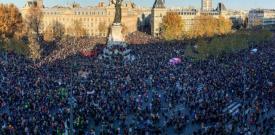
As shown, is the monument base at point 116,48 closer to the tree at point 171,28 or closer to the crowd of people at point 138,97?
the crowd of people at point 138,97

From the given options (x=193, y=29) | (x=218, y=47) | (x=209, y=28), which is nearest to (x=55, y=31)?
(x=193, y=29)

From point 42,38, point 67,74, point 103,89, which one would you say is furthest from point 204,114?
point 42,38

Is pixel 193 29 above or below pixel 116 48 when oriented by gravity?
below

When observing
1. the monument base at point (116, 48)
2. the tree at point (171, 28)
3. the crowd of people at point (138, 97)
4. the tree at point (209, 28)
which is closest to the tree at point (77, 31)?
the tree at point (171, 28)

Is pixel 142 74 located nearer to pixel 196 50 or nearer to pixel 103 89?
pixel 103 89

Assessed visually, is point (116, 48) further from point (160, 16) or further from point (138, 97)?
point (160, 16)

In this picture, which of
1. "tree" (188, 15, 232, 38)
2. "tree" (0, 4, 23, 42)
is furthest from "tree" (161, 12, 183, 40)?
"tree" (0, 4, 23, 42)

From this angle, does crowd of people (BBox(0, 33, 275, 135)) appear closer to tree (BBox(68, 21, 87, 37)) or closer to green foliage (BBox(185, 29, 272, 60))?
green foliage (BBox(185, 29, 272, 60))
